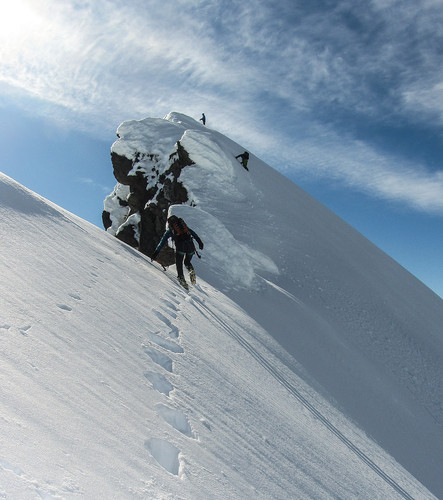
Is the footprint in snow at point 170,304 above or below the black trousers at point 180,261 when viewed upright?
below

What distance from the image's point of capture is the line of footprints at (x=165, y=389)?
2725mm

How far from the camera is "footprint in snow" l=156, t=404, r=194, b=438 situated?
3211 mm

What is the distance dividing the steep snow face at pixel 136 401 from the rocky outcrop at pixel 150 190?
46.7 ft

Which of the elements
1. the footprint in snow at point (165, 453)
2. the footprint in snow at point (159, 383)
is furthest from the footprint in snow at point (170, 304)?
the footprint in snow at point (165, 453)

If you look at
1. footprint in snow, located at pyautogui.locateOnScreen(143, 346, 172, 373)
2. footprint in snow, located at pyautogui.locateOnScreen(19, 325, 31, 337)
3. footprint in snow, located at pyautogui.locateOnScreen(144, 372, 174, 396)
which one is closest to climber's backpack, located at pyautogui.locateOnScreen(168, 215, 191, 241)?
footprint in snow, located at pyautogui.locateOnScreen(143, 346, 172, 373)

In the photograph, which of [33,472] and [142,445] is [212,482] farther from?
[33,472]

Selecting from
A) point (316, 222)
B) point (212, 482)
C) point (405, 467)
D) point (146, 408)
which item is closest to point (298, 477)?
point (212, 482)

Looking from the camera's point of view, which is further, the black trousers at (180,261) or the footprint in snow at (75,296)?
the black trousers at (180,261)

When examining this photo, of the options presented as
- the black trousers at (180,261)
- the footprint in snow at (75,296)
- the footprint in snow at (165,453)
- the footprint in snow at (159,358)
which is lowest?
the footprint in snow at (165,453)

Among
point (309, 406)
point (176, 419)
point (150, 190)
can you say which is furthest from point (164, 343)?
point (150, 190)

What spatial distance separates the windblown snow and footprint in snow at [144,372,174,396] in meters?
0.02

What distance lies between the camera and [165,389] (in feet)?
12.1

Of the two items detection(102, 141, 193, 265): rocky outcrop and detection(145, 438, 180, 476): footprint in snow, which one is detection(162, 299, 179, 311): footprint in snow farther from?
detection(102, 141, 193, 265): rocky outcrop

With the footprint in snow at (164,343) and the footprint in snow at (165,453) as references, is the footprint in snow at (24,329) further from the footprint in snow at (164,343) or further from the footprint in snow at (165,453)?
the footprint in snow at (164,343)
